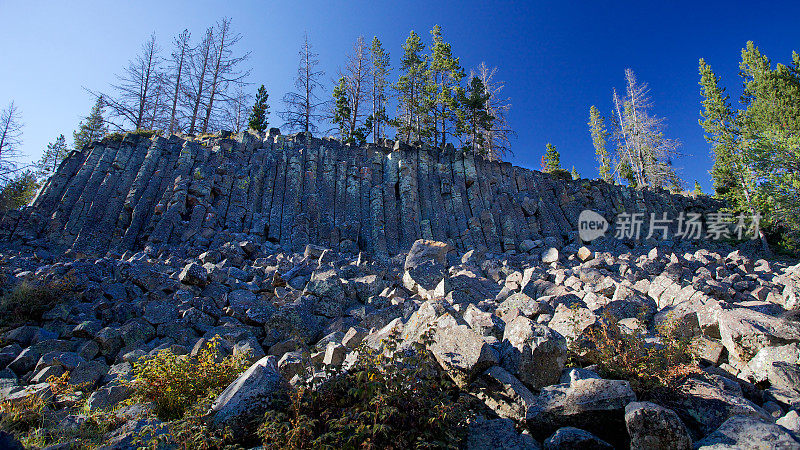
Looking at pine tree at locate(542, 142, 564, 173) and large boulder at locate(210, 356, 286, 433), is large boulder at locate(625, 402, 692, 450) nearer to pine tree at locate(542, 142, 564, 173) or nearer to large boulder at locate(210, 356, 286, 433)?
large boulder at locate(210, 356, 286, 433)

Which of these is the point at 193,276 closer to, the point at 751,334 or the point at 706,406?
the point at 706,406

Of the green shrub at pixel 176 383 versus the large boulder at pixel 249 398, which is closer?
the large boulder at pixel 249 398

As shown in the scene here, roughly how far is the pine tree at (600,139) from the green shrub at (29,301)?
45.1m

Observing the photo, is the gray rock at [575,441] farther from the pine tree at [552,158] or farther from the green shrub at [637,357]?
the pine tree at [552,158]

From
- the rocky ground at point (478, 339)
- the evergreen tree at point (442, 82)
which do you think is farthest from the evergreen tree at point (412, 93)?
the rocky ground at point (478, 339)

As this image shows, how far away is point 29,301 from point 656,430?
38.0ft

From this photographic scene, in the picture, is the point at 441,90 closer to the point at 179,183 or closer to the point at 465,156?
the point at 465,156

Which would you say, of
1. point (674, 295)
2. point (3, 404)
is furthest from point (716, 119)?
point (3, 404)

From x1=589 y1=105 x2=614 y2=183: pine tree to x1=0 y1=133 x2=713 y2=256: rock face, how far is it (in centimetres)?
2114

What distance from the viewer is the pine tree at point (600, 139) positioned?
138ft

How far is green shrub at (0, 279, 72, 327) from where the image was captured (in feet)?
26.5

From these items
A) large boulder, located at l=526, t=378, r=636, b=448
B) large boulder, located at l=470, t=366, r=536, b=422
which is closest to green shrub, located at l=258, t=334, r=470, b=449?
large boulder, located at l=470, t=366, r=536, b=422

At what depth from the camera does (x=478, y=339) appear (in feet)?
15.3

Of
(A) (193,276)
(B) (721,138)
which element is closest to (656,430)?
(A) (193,276)
